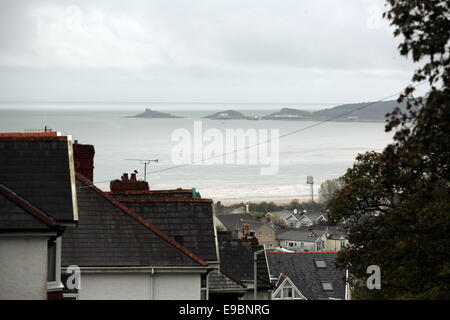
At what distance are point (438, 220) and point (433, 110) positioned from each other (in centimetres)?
1817

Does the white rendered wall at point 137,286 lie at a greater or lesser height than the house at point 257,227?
greater

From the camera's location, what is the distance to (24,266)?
1972cm

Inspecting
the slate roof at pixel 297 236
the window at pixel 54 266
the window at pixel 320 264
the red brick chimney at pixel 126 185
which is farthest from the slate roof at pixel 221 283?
the slate roof at pixel 297 236

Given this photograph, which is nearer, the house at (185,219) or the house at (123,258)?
the house at (123,258)

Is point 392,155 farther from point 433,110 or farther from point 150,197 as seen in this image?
point 150,197

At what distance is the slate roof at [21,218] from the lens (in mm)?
19656

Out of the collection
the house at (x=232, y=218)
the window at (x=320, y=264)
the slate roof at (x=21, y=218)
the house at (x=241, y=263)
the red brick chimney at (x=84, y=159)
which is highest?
the red brick chimney at (x=84, y=159)

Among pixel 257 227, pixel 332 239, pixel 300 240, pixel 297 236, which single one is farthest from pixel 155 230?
pixel 257 227

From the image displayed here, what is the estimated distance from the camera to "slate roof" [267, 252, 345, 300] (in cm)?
8312

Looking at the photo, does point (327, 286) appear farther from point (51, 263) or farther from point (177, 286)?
point (51, 263)

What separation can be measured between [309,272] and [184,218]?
184 feet

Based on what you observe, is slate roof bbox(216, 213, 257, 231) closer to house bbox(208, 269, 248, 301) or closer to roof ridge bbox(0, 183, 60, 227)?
house bbox(208, 269, 248, 301)

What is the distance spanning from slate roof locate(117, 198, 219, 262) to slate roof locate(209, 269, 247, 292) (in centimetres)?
220

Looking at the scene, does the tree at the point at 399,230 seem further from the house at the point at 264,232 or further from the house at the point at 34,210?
the house at the point at 264,232
